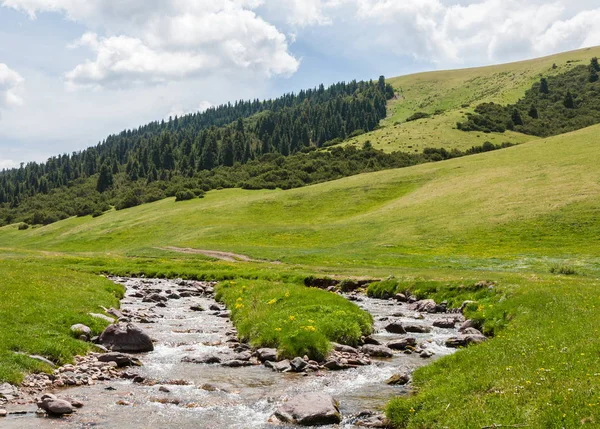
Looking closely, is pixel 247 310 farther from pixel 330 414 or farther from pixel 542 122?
pixel 542 122

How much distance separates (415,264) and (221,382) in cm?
4132

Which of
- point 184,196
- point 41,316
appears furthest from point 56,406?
point 184,196

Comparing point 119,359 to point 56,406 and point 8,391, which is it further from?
point 56,406

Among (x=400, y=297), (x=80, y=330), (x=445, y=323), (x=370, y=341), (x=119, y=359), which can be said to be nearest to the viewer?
(x=119, y=359)

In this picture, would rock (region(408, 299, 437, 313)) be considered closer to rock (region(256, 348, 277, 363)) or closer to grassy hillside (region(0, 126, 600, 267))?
rock (region(256, 348, 277, 363))

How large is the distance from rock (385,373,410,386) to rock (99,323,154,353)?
434 inches

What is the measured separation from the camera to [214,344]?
75.8 ft

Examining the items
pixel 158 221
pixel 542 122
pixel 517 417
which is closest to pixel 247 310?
pixel 517 417

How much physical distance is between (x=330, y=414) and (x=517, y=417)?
494 centimetres

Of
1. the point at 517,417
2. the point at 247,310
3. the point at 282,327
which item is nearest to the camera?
the point at 517,417

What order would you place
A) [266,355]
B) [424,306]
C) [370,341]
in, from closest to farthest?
1. [266,355]
2. [370,341]
3. [424,306]

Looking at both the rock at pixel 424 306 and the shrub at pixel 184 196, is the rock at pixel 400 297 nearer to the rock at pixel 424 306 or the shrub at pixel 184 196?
the rock at pixel 424 306

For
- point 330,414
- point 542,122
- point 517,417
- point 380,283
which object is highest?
point 542,122

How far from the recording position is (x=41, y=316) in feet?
73.5
